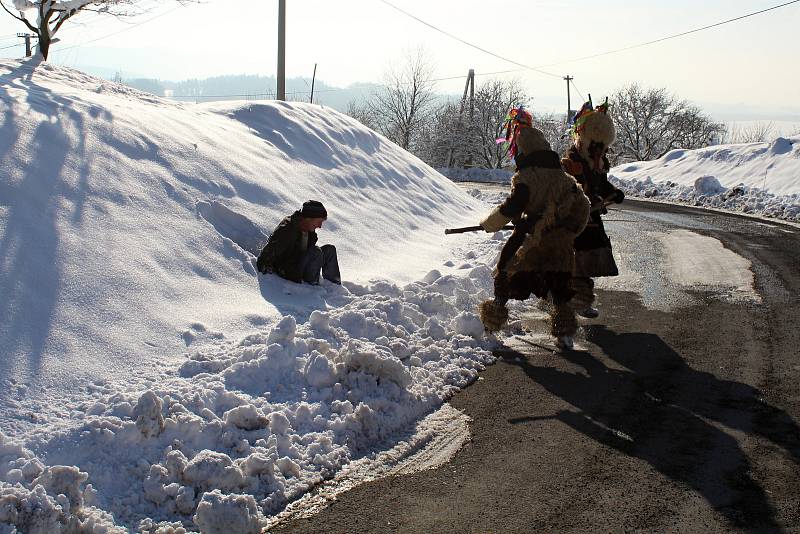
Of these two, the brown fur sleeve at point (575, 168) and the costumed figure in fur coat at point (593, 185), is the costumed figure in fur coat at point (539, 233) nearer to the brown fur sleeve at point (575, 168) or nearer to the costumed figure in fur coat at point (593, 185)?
the costumed figure in fur coat at point (593, 185)

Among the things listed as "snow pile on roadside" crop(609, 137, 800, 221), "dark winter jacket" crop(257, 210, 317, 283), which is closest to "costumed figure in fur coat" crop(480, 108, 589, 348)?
"dark winter jacket" crop(257, 210, 317, 283)

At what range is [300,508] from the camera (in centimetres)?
350

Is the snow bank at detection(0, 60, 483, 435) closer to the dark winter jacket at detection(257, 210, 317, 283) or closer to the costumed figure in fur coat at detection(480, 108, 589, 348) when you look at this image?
the dark winter jacket at detection(257, 210, 317, 283)

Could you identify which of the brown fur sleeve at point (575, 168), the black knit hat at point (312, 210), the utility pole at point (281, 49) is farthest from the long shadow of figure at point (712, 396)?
the utility pole at point (281, 49)

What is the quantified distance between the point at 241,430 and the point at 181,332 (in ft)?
5.04

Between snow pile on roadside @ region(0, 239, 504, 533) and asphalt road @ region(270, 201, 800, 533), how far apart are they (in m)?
0.27

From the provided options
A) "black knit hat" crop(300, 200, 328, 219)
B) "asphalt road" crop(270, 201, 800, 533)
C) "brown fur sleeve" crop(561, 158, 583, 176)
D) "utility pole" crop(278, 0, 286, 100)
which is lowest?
"asphalt road" crop(270, 201, 800, 533)

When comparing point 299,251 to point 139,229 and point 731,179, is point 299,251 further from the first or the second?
point 731,179

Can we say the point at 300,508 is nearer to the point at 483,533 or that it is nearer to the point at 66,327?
the point at 483,533

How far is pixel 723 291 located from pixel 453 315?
12.0 feet

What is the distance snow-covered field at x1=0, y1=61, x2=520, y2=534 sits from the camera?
3.48m

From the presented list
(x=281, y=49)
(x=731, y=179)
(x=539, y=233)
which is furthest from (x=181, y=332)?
(x=731, y=179)

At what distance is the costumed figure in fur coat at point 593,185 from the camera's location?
23.6ft

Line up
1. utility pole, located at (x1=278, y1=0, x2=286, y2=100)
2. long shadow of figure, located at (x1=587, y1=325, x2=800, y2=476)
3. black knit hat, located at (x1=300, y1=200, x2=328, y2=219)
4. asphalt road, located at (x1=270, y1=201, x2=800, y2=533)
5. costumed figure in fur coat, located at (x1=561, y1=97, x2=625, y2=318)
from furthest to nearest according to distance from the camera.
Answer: utility pole, located at (x1=278, y1=0, x2=286, y2=100), costumed figure in fur coat, located at (x1=561, y1=97, x2=625, y2=318), black knit hat, located at (x1=300, y1=200, x2=328, y2=219), long shadow of figure, located at (x1=587, y1=325, x2=800, y2=476), asphalt road, located at (x1=270, y1=201, x2=800, y2=533)
